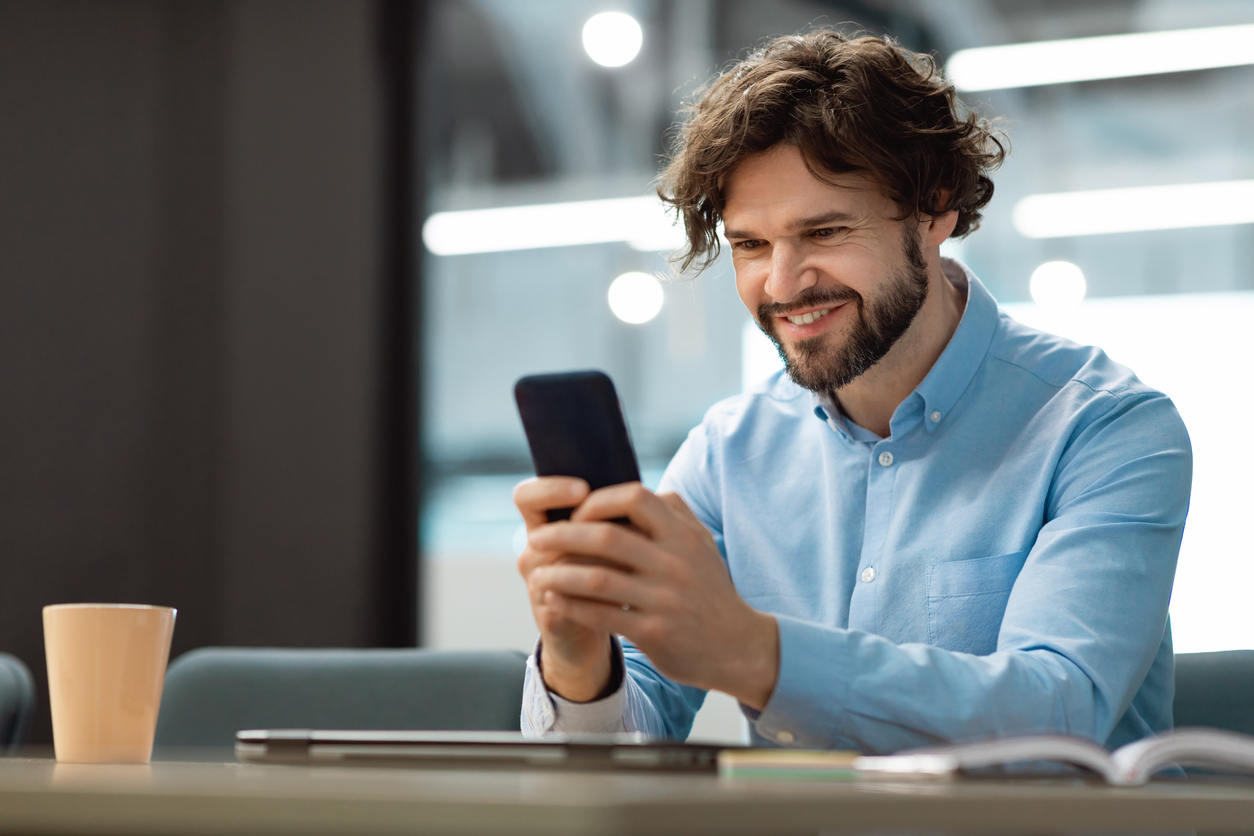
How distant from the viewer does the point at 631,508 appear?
0.73 metres

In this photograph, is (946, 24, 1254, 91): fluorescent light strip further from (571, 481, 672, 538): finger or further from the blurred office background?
(571, 481, 672, 538): finger

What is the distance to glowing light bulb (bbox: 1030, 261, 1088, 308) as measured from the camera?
296cm

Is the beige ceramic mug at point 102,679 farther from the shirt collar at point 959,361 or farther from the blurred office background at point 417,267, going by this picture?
the blurred office background at point 417,267

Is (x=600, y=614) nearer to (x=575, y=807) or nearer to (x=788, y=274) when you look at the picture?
(x=575, y=807)

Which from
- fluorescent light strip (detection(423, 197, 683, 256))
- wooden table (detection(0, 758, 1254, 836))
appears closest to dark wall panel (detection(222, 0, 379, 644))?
fluorescent light strip (detection(423, 197, 683, 256))

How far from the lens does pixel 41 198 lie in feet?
8.19

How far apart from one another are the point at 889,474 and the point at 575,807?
1.07 metres

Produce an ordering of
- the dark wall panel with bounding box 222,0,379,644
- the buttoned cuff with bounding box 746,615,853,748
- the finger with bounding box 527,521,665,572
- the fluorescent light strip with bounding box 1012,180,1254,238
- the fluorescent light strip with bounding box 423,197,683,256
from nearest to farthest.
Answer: the finger with bounding box 527,521,665,572 → the buttoned cuff with bounding box 746,615,853,748 → the dark wall panel with bounding box 222,0,379,644 → the fluorescent light strip with bounding box 1012,180,1254,238 → the fluorescent light strip with bounding box 423,197,683,256

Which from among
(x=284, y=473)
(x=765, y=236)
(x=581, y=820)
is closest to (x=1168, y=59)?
(x=765, y=236)

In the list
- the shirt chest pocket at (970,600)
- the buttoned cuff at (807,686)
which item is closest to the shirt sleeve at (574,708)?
the buttoned cuff at (807,686)

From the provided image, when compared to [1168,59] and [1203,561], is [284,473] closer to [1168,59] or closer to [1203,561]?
[1203,561]

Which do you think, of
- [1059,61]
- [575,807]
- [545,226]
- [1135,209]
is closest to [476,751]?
[575,807]

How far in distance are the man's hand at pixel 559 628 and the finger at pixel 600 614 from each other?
2cm

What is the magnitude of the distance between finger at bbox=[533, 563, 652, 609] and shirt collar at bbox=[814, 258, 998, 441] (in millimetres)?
707
